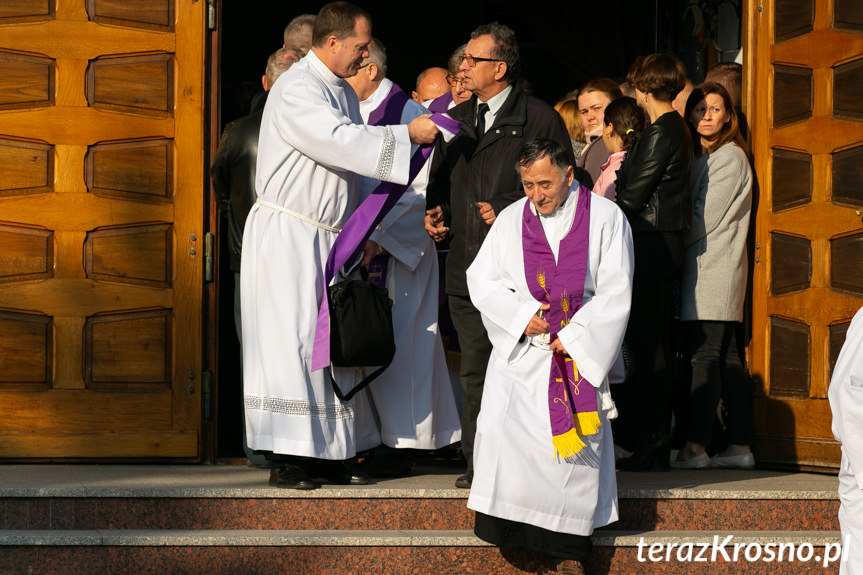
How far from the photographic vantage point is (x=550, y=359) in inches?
202

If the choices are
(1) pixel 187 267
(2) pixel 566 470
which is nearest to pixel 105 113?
(1) pixel 187 267

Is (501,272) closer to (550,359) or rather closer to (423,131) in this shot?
(550,359)

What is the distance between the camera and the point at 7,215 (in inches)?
249

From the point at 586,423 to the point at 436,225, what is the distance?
4.02 ft

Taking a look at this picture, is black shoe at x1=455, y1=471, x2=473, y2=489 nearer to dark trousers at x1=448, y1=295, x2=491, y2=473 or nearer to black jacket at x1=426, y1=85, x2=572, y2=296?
dark trousers at x1=448, y1=295, x2=491, y2=473

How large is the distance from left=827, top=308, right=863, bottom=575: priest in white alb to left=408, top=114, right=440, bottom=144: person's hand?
202 centimetres

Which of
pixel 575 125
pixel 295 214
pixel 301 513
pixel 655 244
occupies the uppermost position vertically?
pixel 575 125

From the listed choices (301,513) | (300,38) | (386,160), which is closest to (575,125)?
(300,38)

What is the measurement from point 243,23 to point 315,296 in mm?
7699

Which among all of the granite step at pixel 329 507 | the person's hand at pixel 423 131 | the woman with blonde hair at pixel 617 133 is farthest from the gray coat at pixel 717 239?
the person's hand at pixel 423 131

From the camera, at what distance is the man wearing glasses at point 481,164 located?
561 cm

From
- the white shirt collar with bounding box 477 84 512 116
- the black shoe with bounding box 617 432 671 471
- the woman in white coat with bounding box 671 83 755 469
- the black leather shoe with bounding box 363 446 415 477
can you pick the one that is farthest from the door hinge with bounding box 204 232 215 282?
the woman in white coat with bounding box 671 83 755 469

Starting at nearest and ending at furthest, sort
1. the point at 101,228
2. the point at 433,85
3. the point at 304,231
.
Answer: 1. the point at 304,231
2. the point at 101,228
3. the point at 433,85

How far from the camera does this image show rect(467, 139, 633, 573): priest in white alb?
5008 mm
